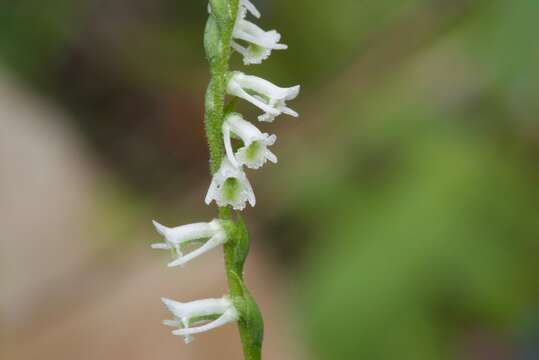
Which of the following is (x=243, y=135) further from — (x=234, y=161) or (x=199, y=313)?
(x=199, y=313)

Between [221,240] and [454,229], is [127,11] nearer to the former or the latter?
[454,229]

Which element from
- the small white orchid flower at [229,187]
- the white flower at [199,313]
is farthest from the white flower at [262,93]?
the white flower at [199,313]

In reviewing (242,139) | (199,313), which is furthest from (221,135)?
(199,313)

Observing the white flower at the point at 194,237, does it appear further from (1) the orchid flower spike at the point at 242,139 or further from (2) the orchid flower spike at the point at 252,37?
(2) the orchid flower spike at the point at 252,37

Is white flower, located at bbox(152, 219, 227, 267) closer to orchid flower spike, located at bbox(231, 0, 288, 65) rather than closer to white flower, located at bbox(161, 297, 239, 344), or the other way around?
white flower, located at bbox(161, 297, 239, 344)

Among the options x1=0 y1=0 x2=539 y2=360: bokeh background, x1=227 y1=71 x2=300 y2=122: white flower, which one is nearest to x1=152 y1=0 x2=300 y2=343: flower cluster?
x1=227 y1=71 x2=300 y2=122: white flower

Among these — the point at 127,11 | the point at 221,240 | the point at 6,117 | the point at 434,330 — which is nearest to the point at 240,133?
the point at 221,240
